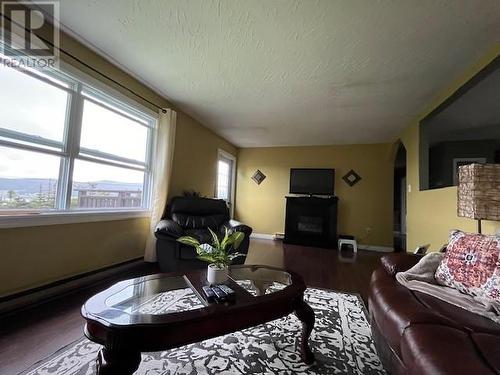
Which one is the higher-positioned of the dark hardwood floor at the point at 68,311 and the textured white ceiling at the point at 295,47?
the textured white ceiling at the point at 295,47

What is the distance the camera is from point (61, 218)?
2.16m

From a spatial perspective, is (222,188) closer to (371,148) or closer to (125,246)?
(125,246)

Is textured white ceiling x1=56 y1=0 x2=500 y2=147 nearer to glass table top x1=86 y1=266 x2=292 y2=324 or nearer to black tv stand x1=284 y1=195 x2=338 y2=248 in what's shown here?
glass table top x1=86 y1=266 x2=292 y2=324

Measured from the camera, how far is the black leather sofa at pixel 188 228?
2.68m

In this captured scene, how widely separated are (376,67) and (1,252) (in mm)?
3674

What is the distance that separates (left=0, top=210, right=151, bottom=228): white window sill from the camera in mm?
1829

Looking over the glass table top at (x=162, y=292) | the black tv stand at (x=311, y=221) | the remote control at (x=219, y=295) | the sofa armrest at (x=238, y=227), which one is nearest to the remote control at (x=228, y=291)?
the remote control at (x=219, y=295)

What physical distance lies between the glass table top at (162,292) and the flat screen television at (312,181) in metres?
3.86

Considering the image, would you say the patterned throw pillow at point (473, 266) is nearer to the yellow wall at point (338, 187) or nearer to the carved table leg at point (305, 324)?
the carved table leg at point (305, 324)

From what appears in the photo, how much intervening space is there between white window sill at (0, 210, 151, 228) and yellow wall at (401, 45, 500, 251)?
365cm

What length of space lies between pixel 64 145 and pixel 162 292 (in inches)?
69.9

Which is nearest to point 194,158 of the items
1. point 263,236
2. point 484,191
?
point 263,236

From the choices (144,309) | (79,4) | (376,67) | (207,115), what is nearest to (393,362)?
(144,309)

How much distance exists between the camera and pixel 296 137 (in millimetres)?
5082
